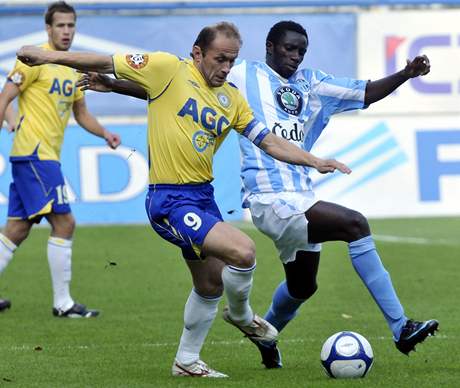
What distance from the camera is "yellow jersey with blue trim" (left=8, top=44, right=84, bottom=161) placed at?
10336 mm

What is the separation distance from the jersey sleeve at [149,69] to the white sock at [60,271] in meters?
3.52

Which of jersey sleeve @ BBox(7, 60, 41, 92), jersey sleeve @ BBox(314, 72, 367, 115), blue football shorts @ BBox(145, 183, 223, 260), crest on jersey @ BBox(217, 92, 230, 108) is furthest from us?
jersey sleeve @ BBox(7, 60, 41, 92)

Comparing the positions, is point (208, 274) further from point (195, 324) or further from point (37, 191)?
point (37, 191)

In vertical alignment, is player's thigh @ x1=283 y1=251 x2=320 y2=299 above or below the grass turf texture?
above

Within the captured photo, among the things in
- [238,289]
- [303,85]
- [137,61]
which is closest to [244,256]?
[238,289]

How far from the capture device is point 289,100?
315 inches

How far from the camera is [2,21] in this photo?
1866cm

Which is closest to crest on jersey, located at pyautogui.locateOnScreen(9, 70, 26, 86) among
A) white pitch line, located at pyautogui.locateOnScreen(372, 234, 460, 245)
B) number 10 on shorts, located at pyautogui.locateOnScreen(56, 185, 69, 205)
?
number 10 on shorts, located at pyautogui.locateOnScreen(56, 185, 69, 205)

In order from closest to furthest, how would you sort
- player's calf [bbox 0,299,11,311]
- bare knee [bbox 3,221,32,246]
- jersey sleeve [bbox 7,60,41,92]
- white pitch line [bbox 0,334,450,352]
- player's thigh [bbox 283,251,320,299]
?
player's thigh [bbox 283,251,320,299]
white pitch line [bbox 0,334,450,352]
jersey sleeve [bbox 7,60,41,92]
bare knee [bbox 3,221,32,246]
player's calf [bbox 0,299,11,311]

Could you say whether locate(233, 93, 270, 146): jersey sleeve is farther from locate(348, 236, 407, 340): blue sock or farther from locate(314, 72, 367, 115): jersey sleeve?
locate(314, 72, 367, 115): jersey sleeve

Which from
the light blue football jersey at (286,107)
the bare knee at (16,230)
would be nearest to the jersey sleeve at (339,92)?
the light blue football jersey at (286,107)

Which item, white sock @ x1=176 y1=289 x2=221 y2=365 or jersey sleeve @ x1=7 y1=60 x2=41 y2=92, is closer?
white sock @ x1=176 y1=289 x2=221 y2=365

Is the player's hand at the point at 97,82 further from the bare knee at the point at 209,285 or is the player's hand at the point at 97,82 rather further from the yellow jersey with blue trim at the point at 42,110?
the yellow jersey with blue trim at the point at 42,110

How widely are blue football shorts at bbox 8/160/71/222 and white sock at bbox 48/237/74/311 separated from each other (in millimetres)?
270
